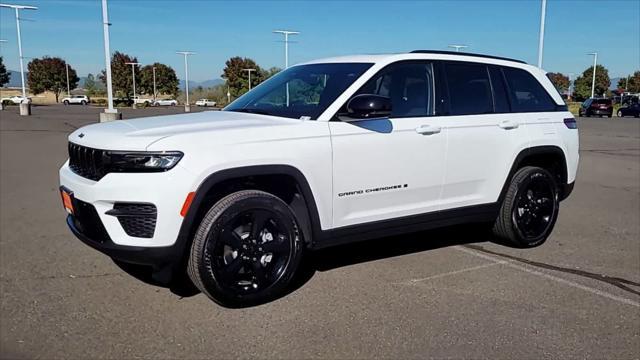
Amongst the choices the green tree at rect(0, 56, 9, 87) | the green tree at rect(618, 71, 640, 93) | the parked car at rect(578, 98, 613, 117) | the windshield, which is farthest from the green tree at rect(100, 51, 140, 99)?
the windshield

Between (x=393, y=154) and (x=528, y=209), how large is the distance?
6.40 feet

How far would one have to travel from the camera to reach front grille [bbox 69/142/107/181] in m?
3.71

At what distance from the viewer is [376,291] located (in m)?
4.38

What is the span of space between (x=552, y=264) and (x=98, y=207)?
156 inches

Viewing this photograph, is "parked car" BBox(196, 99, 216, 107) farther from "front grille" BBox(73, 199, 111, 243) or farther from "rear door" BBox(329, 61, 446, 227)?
"front grille" BBox(73, 199, 111, 243)

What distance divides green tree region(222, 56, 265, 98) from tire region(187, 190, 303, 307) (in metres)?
78.5

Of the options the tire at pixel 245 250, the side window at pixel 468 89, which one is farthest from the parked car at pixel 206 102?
the tire at pixel 245 250

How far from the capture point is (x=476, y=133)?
4988mm

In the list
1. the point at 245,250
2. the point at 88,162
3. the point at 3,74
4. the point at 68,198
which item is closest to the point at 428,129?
the point at 245,250

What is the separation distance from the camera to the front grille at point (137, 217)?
3537 mm

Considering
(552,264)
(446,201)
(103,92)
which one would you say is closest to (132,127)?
(446,201)

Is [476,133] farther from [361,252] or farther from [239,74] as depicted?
[239,74]

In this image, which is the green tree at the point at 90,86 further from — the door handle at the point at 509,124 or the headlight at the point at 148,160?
the headlight at the point at 148,160

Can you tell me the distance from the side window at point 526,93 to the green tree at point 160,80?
299 feet
